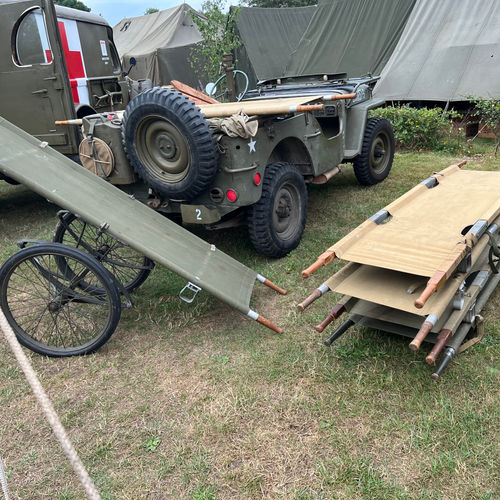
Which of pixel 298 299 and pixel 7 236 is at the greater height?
pixel 298 299

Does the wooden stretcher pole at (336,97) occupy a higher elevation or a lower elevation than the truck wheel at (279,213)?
higher

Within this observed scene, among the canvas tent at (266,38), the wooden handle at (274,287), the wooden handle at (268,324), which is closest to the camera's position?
the wooden handle at (268,324)

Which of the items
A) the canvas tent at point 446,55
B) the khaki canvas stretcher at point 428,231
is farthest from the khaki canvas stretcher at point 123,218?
the canvas tent at point 446,55

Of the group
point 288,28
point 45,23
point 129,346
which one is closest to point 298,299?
point 129,346

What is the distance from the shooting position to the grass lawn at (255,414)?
201 centimetres

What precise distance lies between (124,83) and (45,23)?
1752mm

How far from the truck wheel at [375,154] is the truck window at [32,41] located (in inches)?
155

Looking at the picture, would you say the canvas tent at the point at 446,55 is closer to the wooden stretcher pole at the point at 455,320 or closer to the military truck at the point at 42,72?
the military truck at the point at 42,72

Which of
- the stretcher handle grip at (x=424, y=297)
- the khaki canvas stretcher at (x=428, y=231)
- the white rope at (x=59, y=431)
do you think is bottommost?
the khaki canvas stretcher at (x=428, y=231)

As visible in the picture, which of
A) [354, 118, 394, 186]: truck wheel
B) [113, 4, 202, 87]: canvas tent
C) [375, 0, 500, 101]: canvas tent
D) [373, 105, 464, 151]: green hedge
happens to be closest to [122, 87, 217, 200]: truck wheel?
[354, 118, 394, 186]: truck wheel

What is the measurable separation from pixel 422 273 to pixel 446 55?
777cm

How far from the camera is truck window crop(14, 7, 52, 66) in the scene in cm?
Answer: 548

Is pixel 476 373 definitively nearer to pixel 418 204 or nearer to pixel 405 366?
pixel 405 366

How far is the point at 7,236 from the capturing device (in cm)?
531
